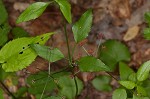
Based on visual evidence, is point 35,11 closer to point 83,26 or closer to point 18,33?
point 83,26

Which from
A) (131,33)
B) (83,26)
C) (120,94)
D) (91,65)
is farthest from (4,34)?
(131,33)

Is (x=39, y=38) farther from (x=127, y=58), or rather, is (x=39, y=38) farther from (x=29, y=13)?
(x=127, y=58)

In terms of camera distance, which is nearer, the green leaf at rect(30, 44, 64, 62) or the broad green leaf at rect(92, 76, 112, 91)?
the green leaf at rect(30, 44, 64, 62)

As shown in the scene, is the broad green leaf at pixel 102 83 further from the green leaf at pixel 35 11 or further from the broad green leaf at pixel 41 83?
the green leaf at pixel 35 11

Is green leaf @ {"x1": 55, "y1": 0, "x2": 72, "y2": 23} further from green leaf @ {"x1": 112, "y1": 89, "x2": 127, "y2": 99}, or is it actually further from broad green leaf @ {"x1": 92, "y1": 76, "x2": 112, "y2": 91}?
broad green leaf @ {"x1": 92, "y1": 76, "x2": 112, "y2": 91}

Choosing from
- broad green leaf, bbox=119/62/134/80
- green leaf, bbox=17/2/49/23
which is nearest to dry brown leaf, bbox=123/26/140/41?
broad green leaf, bbox=119/62/134/80

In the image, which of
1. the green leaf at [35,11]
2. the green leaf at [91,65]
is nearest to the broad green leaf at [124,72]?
the green leaf at [91,65]
